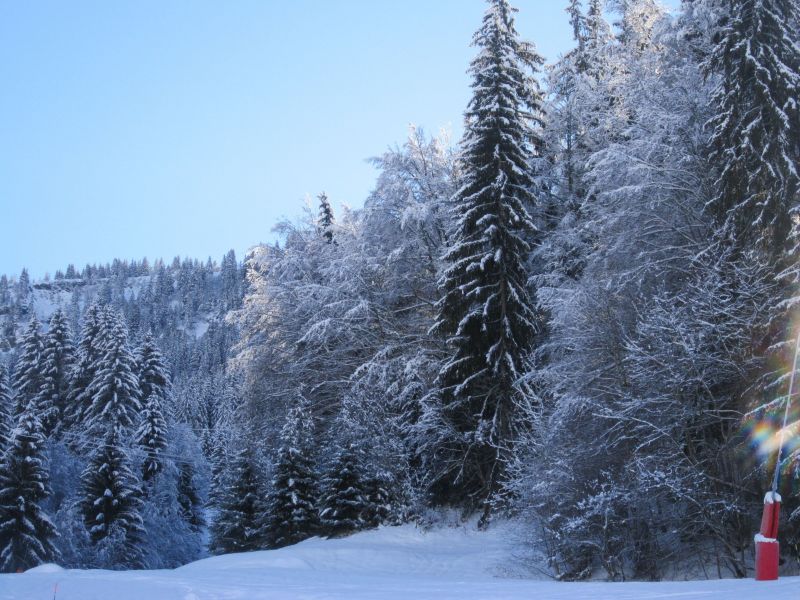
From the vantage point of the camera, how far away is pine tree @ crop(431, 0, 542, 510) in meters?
24.0

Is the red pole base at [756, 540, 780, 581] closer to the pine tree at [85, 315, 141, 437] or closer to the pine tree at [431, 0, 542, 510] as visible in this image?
the pine tree at [431, 0, 542, 510]

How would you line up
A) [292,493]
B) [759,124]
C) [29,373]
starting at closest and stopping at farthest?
[759,124]
[292,493]
[29,373]

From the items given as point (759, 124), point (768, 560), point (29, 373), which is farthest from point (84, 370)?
point (768, 560)

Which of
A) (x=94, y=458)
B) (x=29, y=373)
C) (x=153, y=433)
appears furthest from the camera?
(x=29, y=373)

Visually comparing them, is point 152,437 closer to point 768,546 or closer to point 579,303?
point 579,303

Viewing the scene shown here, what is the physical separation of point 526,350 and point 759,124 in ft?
35.2

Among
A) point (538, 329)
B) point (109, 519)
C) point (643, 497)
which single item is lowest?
point (109, 519)

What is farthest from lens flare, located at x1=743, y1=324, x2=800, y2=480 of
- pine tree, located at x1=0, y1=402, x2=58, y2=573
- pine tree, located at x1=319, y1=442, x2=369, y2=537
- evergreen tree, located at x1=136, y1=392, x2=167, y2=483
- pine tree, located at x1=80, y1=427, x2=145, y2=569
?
evergreen tree, located at x1=136, y1=392, x2=167, y2=483

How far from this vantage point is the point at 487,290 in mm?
24688

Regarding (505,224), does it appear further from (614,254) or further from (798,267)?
(798,267)

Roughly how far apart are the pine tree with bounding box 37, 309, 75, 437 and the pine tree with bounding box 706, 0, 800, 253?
3870 cm

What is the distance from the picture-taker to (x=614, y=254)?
811 inches

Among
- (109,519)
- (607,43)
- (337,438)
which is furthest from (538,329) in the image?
(109,519)

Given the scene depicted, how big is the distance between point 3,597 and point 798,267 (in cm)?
1508
